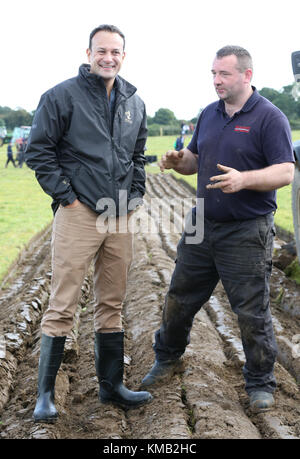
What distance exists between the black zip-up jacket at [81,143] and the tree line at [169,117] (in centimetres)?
3885

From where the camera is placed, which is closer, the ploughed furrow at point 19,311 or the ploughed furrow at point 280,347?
the ploughed furrow at point 280,347

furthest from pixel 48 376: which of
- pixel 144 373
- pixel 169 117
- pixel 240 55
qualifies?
pixel 169 117

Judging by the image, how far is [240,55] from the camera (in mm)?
3387

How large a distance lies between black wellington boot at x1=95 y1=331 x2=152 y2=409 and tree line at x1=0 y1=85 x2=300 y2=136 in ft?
128

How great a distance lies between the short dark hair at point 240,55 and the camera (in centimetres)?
Result: 338

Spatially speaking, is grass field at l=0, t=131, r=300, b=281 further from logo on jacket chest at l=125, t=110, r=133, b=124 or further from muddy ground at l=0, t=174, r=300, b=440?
logo on jacket chest at l=125, t=110, r=133, b=124

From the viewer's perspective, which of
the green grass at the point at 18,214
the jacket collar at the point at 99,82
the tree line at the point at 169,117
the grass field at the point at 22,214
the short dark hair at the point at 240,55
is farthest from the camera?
the tree line at the point at 169,117

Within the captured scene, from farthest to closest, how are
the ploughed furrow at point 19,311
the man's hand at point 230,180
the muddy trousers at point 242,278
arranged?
the ploughed furrow at point 19,311 → the muddy trousers at point 242,278 → the man's hand at point 230,180

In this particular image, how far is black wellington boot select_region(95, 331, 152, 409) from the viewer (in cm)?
360

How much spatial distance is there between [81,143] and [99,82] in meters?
0.36

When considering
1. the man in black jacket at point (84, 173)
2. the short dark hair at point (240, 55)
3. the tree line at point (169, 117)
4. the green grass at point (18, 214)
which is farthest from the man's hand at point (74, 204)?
the tree line at point (169, 117)

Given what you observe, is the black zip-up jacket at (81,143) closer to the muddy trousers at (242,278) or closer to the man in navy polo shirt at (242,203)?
the man in navy polo shirt at (242,203)
